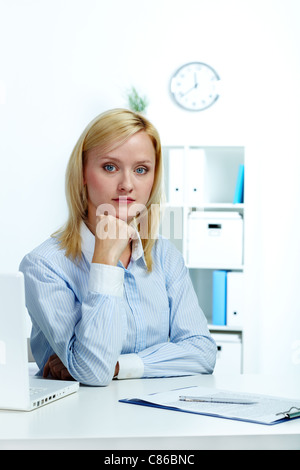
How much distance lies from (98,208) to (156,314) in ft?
1.07

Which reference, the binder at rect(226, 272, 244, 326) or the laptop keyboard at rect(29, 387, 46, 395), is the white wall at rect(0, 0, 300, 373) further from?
the laptop keyboard at rect(29, 387, 46, 395)

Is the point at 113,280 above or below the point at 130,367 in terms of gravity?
above

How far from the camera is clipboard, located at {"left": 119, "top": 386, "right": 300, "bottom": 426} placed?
106cm

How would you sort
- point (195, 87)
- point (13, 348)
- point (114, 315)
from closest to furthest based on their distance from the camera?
point (13, 348), point (114, 315), point (195, 87)

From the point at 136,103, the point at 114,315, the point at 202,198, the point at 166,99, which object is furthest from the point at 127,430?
the point at 166,99

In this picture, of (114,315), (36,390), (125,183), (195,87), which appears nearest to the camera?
(36,390)

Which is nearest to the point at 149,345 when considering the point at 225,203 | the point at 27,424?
the point at 27,424

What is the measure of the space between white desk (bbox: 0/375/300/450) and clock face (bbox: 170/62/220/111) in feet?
10.2

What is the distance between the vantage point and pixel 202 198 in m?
3.71

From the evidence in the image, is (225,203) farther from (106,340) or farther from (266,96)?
(106,340)

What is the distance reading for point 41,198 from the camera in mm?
4133

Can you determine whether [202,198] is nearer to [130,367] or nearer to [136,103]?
[136,103]

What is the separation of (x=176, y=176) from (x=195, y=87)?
2.37 feet
